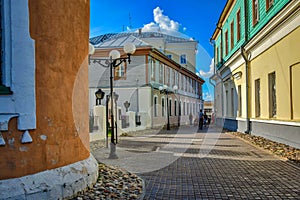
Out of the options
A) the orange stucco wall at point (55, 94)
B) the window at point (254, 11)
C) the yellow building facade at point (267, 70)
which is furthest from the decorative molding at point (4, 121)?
the window at point (254, 11)

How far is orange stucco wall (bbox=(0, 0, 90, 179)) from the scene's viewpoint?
419cm

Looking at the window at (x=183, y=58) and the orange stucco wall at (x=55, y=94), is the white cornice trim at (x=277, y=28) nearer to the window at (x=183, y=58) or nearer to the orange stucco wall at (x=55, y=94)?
the orange stucco wall at (x=55, y=94)

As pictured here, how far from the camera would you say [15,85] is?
421cm

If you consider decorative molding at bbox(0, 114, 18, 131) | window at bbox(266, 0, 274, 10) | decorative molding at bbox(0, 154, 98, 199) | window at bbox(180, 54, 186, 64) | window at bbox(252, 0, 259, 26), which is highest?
window at bbox(180, 54, 186, 64)

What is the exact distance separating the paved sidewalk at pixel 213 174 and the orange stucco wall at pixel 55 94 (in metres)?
1.62

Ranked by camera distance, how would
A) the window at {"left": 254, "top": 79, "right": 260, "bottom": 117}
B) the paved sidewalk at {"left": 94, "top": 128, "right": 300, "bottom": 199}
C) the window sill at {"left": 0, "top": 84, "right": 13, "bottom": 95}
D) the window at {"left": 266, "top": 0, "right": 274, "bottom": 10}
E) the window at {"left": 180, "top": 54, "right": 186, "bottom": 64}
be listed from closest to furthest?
the window sill at {"left": 0, "top": 84, "right": 13, "bottom": 95}
the paved sidewalk at {"left": 94, "top": 128, "right": 300, "bottom": 199}
the window at {"left": 266, "top": 0, "right": 274, "bottom": 10}
the window at {"left": 254, "top": 79, "right": 260, "bottom": 117}
the window at {"left": 180, "top": 54, "right": 186, "bottom": 64}

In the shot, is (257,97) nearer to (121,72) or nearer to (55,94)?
(55,94)

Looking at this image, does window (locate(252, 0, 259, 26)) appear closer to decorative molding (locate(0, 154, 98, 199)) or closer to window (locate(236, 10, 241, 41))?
window (locate(236, 10, 241, 41))

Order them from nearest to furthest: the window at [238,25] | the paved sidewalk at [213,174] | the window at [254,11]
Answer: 1. the paved sidewalk at [213,174]
2. the window at [254,11]
3. the window at [238,25]

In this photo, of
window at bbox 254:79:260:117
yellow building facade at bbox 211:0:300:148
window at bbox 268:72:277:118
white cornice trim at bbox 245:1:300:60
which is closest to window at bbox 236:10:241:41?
yellow building facade at bbox 211:0:300:148

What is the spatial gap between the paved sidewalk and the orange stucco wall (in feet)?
5.33

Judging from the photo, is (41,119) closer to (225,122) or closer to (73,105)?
(73,105)

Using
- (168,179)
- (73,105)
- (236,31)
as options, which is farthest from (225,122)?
(73,105)

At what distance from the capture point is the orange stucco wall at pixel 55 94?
419 centimetres
